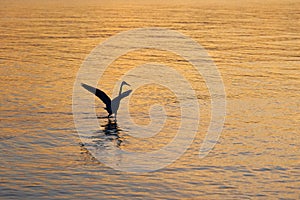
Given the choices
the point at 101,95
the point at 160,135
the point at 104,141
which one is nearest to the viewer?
the point at 104,141

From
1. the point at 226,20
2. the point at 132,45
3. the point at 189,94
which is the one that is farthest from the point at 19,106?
the point at 226,20

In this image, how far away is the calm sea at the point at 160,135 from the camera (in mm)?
18062

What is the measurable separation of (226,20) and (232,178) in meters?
47.5

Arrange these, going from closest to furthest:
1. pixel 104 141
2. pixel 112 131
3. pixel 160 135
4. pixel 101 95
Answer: pixel 104 141 → pixel 160 135 → pixel 112 131 → pixel 101 95

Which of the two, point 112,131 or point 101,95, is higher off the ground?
point 101,95

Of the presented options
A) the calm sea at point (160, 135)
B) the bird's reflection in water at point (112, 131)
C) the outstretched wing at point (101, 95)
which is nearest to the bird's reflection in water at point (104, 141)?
the bird's reflection in water at point (112, 131)

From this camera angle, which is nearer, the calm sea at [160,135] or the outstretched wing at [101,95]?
the calm sea at [160,135]

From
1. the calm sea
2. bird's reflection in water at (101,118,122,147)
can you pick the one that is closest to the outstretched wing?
bird's reflection in water at (101,118,122,147)

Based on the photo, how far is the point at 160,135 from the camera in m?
23.2

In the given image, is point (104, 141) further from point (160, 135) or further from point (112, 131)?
point (160, 135)

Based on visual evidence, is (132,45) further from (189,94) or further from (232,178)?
(232,178)

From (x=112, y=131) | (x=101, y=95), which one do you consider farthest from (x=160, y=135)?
(x=101, y=95)

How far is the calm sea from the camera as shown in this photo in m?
18.1

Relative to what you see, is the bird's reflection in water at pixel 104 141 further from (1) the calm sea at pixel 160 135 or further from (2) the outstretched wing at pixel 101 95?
(2) the outstretched wing at pixel 101 95
